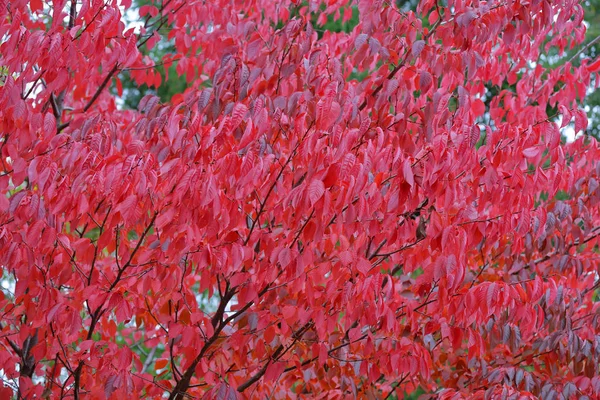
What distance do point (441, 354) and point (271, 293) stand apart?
1.24m

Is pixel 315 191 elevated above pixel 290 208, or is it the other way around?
pixel 290 208

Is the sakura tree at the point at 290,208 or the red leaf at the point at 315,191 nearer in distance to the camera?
the red leaf at the point at 315,191

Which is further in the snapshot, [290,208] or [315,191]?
[290,208]

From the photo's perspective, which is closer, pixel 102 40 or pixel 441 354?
pixel 102 40

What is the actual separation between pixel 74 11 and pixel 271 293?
1.95 meters

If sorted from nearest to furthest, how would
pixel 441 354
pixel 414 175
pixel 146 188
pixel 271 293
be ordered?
pixel 146 188, pixel 414 175, pixel 271 293, pixel 441 354

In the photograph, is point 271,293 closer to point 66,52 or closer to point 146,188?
point 146,188

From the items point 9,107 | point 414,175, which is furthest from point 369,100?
point 9,107

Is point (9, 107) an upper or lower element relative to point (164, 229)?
upper

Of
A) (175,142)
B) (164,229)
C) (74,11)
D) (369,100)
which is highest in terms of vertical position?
(74,11)

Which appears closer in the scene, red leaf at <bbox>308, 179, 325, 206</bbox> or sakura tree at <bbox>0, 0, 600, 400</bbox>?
red leaf at <bbox>308, 179, 325, 206</bbox>

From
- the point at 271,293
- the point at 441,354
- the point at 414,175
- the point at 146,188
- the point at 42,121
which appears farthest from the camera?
the point at 441,354

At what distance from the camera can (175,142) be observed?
270 cm

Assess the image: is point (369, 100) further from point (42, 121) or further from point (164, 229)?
point (42, 121)
